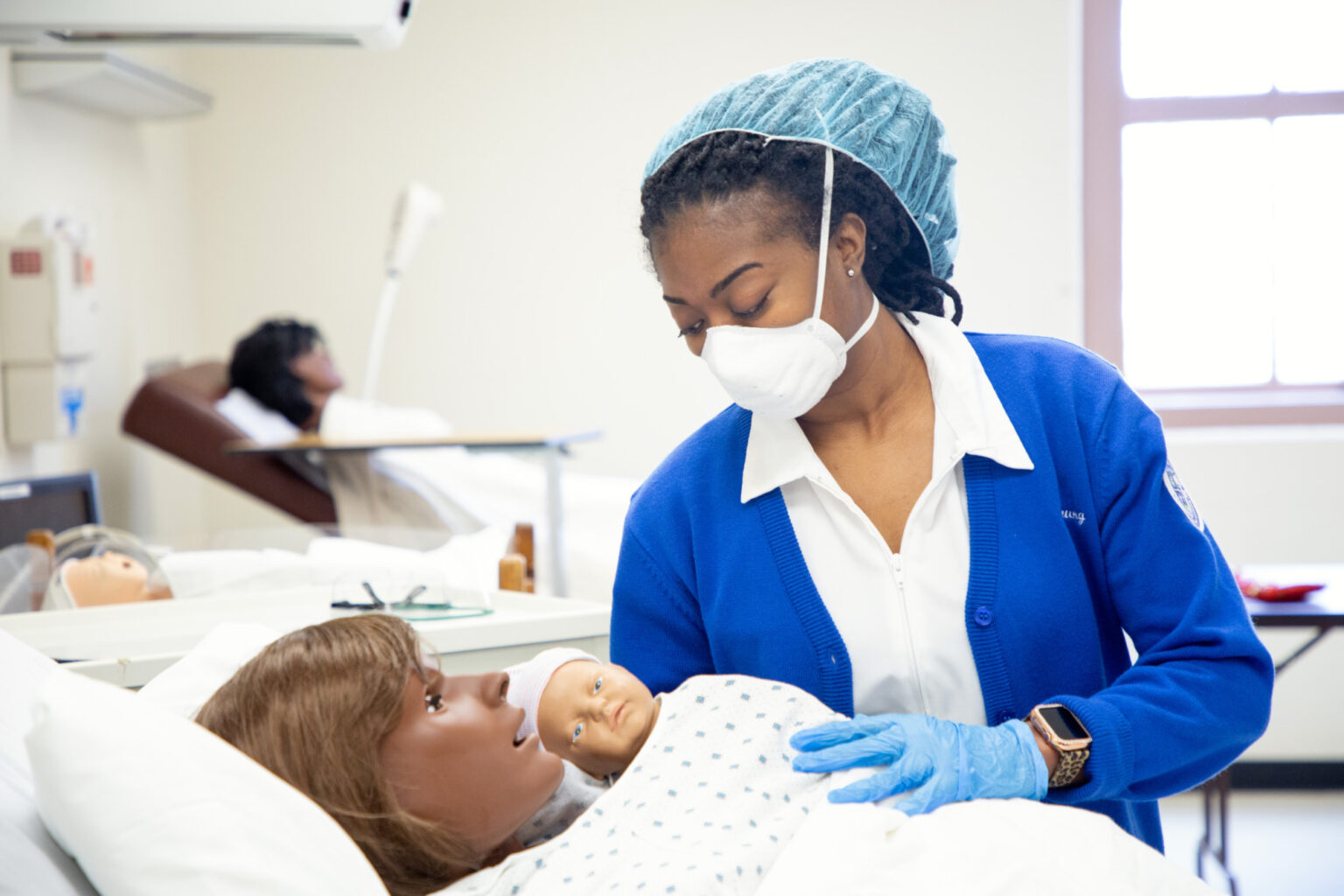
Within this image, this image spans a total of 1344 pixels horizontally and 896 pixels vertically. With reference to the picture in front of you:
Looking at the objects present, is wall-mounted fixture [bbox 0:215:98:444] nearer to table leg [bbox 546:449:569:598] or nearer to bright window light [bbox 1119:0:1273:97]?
table leg [bbox 546:449:569:598]

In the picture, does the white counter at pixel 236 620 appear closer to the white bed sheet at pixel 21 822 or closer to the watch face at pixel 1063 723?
the white bed sheet at pixel 21 822

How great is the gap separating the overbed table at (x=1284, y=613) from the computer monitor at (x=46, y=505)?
101 inches

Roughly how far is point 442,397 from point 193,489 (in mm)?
965

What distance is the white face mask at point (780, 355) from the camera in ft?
3.69

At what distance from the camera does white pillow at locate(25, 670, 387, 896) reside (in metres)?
0.77

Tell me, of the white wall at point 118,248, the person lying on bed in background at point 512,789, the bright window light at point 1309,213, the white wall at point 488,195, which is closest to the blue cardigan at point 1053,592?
the person lying on bed in background at point 512,789

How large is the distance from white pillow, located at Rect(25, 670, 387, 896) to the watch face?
23.7 inches

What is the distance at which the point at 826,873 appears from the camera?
2.79ft

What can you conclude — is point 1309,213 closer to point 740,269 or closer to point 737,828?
point 740,269

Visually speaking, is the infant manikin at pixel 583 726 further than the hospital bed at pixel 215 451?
No

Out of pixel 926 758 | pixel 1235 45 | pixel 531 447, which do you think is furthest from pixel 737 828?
pixel 1235 45

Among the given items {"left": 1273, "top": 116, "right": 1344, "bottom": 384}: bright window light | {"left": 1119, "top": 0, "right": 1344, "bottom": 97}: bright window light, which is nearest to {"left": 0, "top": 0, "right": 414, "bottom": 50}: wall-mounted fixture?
{"left": 1119, "top": 0, "right": 1344, "bottom": 97}: bright window light

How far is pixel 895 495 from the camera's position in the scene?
1182 millimetres

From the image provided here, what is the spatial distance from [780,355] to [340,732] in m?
0.55
